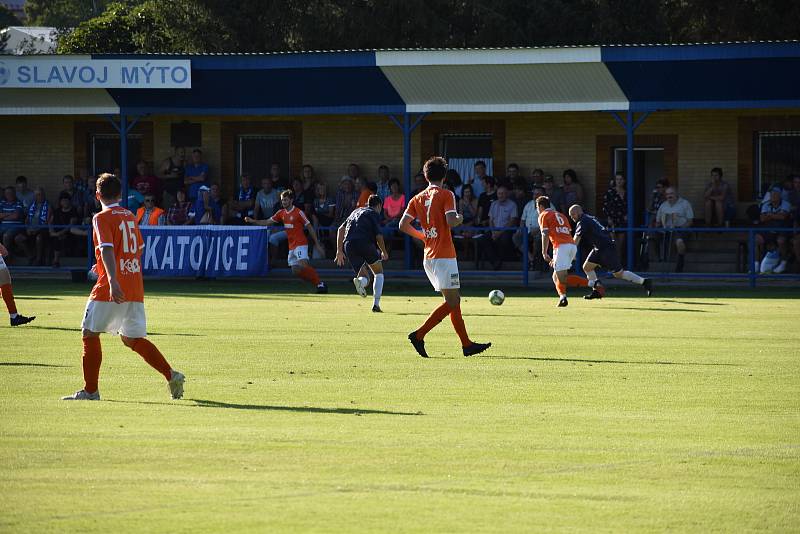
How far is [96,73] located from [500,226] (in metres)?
9.07

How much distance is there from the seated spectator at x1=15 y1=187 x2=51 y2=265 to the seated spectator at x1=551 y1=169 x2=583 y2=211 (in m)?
10.7

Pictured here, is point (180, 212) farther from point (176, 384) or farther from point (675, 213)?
point (176, 384)

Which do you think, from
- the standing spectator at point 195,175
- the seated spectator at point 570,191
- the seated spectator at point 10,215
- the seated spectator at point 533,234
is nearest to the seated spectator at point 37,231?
the seated spectator at point 10,215

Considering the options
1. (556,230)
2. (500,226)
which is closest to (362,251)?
(556,230)

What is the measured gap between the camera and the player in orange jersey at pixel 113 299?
10305mm

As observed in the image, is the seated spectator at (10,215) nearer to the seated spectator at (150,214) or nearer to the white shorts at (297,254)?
the seated spectator at (150,214)

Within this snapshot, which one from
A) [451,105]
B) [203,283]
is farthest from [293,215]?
[451,105]

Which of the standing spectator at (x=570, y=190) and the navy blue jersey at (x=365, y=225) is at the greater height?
the standing spectator at (x=570, y=190)

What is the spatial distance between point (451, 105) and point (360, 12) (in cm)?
1500

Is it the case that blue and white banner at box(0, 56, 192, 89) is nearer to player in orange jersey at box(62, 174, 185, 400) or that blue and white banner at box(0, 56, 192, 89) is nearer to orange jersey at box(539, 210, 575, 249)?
orange jersey at box(539, 210, 575, 249)

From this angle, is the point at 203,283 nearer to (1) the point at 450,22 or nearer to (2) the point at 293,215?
(2) the point at 293,215

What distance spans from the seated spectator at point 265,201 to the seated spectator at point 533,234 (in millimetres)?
5330

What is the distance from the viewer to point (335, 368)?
503 inches

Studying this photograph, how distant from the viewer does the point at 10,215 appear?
28.8m
